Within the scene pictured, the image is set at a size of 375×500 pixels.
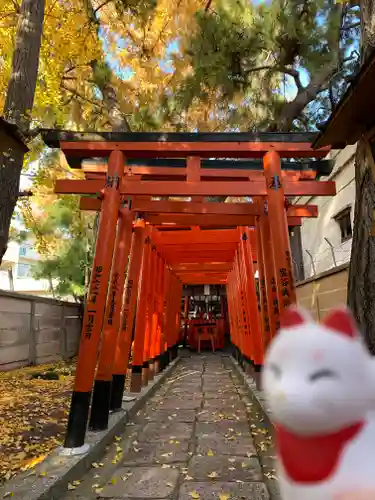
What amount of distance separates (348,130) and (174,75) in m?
7.13

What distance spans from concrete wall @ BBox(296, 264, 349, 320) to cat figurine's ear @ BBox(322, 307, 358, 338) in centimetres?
441

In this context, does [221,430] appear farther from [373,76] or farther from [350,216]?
[350,216]

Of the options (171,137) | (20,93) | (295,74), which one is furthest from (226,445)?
(295,74)

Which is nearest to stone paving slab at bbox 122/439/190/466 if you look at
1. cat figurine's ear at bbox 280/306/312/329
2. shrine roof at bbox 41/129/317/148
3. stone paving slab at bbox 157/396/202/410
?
stone paving slab at bbox 157/396/202/410

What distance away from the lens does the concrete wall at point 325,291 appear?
575 cm

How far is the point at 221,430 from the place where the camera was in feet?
17.7

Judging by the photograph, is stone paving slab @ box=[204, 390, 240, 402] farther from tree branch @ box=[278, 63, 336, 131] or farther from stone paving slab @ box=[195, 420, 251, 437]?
tree branch @ box=[278, 63, 336, 131]

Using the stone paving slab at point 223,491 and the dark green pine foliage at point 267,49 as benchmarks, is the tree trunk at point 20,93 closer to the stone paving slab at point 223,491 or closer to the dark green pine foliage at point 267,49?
the stone paving slab at point 223,491

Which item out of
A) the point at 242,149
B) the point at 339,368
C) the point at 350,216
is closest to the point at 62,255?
the point at 350,216

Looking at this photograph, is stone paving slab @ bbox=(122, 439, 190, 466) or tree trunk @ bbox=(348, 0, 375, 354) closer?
tree trunk @ bbox=(348, 0, 375, 354)

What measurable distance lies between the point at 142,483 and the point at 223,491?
76cm

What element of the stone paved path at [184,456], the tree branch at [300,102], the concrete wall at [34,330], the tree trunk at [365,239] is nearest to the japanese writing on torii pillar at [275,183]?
the tree trunk at [365,239]

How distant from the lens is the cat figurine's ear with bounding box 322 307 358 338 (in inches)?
51.8

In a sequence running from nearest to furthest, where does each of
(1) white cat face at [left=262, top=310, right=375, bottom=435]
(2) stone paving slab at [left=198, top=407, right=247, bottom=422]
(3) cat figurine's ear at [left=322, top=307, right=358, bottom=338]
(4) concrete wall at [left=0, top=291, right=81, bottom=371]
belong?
(1) white cat face at [left=262, top=310, right=375, bottom=435], (3) cat figurine's ear at [left=322, top=307, right=358, bottom=338], (2) stone paving slab at [left=198, top=407, right=247, bottom=422], (4) concrete wall at [left=0, top=291, right=81, bottom=371]
